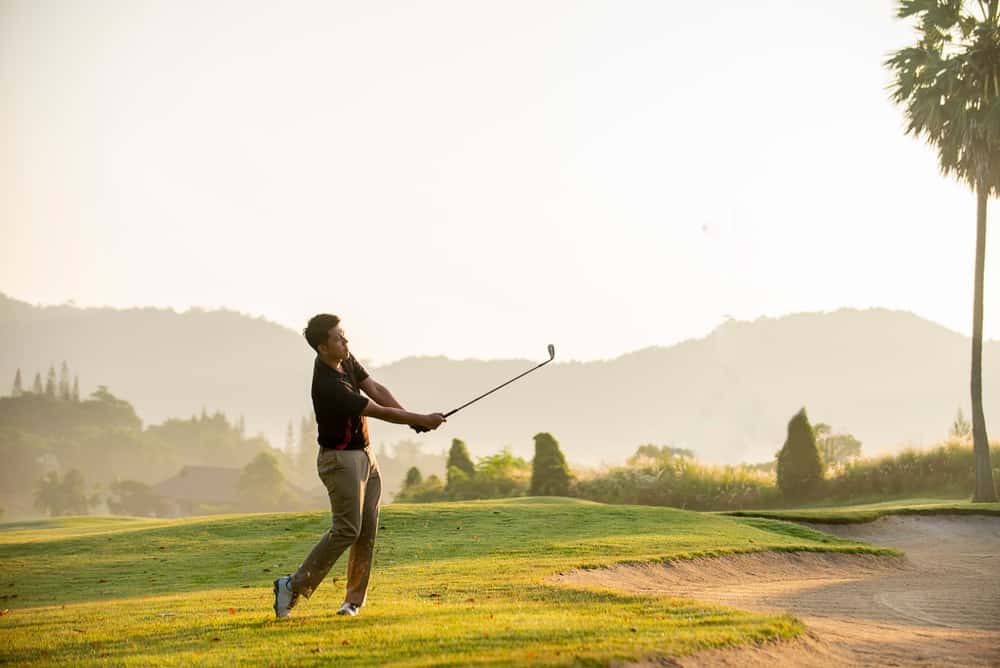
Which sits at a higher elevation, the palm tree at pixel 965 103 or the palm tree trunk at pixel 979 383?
the palm tree at pixel 965 103

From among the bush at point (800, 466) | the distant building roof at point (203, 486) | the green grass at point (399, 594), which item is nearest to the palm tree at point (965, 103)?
the bush at point (800, 466)

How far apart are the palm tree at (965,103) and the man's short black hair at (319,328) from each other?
2638cm

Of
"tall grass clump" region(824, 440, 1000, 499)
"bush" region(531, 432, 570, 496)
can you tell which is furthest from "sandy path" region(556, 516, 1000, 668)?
"bush" region(531, 432, 570, 496)

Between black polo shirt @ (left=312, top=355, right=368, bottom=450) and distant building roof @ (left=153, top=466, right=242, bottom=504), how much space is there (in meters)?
117

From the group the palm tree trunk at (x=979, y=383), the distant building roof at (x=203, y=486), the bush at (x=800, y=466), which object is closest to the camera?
the palm tree trunk at (x=979, y=383)

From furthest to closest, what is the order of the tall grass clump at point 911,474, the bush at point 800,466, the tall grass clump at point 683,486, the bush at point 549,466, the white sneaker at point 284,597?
the bush at point 549,466 → the tall grass clump at point 683,486 → the bush at point 800,466 → the tall grass clump at point 911,474 → the white sneaker at point 284,597

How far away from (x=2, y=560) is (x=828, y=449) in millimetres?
34932

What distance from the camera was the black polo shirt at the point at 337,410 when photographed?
27.9 feet

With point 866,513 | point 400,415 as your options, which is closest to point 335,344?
point 400,415

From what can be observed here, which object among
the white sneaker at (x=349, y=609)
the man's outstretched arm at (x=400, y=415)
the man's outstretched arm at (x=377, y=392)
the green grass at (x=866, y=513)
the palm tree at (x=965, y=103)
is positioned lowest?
the green grass at (x=866, y=513)

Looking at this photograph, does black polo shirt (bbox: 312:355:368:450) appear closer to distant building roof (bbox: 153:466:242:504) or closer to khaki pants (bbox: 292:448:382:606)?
khaki pants (bbox: 292:448:382:606)

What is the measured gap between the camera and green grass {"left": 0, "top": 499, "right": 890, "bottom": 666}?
7.39 meters

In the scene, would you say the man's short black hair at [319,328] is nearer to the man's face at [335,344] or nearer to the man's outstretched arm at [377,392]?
the man's face at [335,344]

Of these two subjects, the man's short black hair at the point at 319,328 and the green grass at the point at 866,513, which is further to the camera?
the green grass at the point at 866,513
